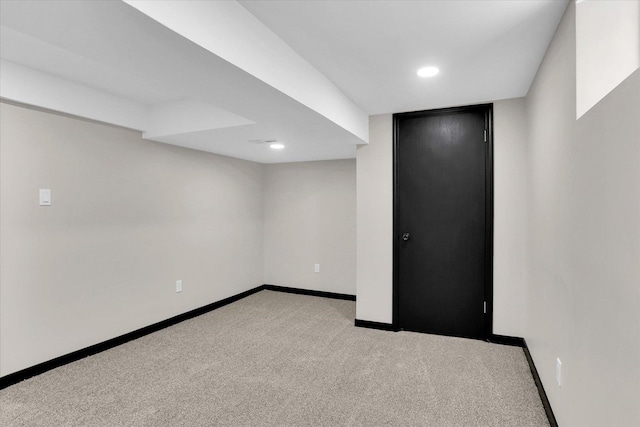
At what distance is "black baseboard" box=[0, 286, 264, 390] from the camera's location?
2.36 m

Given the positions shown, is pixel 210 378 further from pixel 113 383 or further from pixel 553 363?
pixel 553 363

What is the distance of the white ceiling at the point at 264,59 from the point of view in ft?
4.30

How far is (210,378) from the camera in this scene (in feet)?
7.91

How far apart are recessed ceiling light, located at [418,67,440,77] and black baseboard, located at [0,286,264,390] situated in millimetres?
3406

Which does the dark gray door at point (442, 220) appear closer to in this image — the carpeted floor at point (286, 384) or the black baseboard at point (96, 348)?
the carpeted floor at point (286, 384)

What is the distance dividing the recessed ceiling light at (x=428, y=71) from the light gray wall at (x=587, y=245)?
2.14 ft

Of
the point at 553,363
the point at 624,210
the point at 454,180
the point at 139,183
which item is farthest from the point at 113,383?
the point at 454,180

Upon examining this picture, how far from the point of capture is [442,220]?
10.4ft

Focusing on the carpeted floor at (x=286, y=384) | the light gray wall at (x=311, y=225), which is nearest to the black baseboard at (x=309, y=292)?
the light gray wall at (x=311, y=225)

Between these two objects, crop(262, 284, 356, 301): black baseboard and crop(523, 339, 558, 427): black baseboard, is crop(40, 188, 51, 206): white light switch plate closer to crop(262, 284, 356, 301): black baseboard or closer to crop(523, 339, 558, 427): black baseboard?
crop(262, 284, 356, 301): black baseboard

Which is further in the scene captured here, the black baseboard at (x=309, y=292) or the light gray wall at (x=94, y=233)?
the black baseboard at (x=309, y=292)

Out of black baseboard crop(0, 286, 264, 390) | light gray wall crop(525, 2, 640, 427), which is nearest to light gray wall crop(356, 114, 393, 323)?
light gray wall crop(525, 2, 640, 427)

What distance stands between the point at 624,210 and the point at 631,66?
658 mm

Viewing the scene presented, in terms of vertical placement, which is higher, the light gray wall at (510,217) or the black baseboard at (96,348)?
the light gray wall at (510,217)
